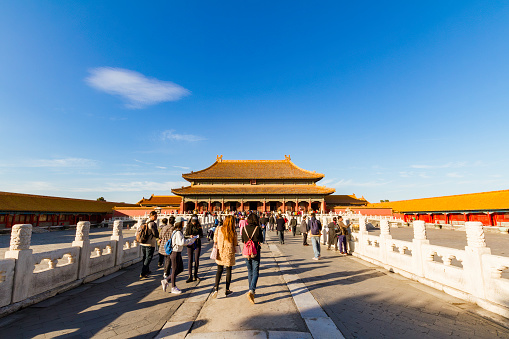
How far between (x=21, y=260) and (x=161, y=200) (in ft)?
132

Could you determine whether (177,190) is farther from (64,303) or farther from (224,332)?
(224,332)

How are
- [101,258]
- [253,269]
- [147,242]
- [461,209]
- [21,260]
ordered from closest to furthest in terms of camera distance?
1. [21,260]
2. [253,269]
3. [147,242]
4. [101,258]
5. [461,209]

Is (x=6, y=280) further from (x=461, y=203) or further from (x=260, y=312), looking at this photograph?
(x=461, y=203)

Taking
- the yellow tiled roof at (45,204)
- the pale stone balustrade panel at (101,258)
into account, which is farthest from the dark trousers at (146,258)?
the yellow tiled roof at (45,204)

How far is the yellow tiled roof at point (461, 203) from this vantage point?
889 inches

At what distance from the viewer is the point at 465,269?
4789 mm

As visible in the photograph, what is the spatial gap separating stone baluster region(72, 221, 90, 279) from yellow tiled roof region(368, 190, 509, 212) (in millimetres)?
30371

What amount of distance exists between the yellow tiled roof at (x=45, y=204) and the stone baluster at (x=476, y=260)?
33152 millimetres

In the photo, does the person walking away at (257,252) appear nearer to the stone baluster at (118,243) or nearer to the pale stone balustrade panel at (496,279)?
the pale stone balustrade panel at (496,279)

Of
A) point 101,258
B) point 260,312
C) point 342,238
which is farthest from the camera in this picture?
point 342,238

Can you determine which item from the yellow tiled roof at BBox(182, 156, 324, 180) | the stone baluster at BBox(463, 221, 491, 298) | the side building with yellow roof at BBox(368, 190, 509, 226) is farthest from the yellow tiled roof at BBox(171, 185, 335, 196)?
the stone baluster at BBox(463, 221, 491, 298)

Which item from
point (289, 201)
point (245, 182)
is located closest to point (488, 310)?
point (289, 201)

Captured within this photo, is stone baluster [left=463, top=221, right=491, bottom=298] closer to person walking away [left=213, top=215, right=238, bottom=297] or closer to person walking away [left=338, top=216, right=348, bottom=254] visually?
person walking away [left=213, top=215, right=238, bottom=297]

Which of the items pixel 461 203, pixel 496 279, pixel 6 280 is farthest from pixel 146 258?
pixel 461 203
